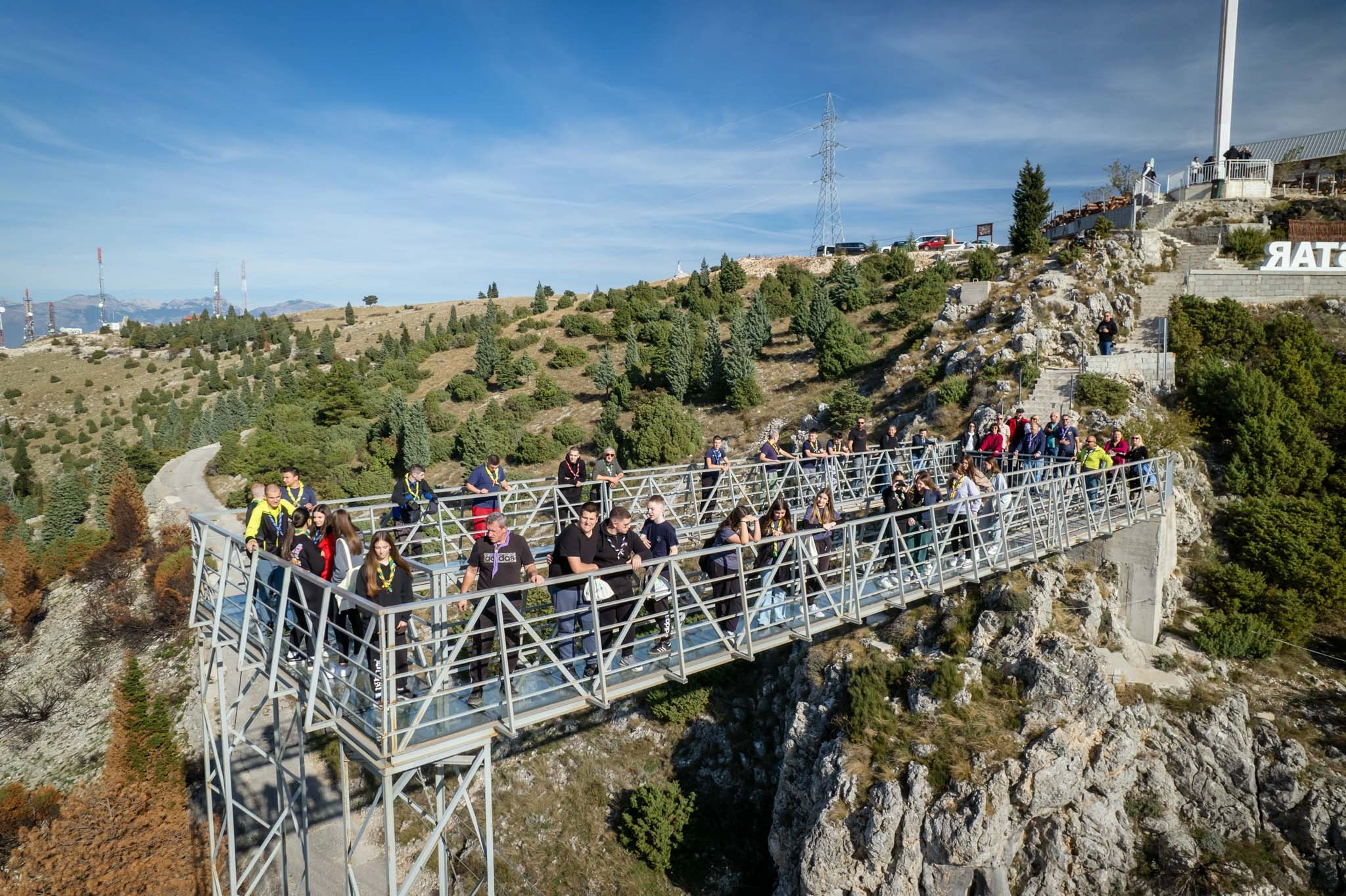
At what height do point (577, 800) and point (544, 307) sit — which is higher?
point (544, 307)

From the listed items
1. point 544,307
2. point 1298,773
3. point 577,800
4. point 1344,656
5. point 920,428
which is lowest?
point 577,800

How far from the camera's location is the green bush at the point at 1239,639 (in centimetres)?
1364

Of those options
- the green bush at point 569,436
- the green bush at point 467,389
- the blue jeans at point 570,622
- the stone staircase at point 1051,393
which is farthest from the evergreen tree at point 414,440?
the blue jeans at point 570,622

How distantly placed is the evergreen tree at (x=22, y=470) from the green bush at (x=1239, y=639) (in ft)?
235

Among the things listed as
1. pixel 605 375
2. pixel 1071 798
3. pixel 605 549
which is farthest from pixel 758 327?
pixel 605 549

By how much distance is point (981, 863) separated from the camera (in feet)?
34.9

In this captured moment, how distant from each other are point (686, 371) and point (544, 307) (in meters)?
34.7

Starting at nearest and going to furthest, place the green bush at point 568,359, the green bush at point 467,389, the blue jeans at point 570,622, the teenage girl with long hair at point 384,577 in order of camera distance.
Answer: the teenage girl with long hair at point 384,577 → the blue jeans at point 570,622 → the green bush at point 467,389 → the green bush at point 568,359

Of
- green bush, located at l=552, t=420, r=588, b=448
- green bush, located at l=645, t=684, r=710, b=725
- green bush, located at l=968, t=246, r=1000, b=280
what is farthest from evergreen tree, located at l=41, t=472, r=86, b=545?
green bush, located at l=968, t=246, r=1000, b=280

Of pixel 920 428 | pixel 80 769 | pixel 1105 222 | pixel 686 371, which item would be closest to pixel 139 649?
pixel 80 769

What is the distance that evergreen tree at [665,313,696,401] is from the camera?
3709cm

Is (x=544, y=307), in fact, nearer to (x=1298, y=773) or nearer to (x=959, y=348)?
(x=959, y=348)

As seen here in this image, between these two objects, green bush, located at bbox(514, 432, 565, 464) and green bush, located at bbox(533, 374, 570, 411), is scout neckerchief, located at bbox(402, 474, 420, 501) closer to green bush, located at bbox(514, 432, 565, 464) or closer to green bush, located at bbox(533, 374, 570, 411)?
green bush, located at bbox(514, 432, 565, 464)

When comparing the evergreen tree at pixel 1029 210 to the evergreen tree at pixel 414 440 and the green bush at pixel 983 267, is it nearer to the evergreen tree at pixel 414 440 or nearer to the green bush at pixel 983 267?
the green bush at pixel 983 267
